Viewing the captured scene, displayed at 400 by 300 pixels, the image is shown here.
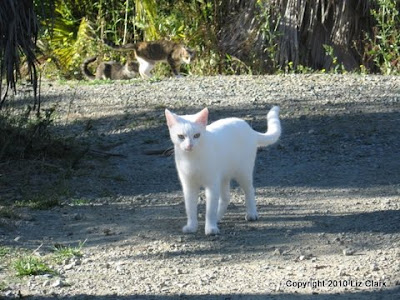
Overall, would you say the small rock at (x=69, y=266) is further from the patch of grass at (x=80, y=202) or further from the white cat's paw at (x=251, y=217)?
the patch of grass at (x=80, y=202)

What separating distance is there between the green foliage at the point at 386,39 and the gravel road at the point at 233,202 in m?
1.98

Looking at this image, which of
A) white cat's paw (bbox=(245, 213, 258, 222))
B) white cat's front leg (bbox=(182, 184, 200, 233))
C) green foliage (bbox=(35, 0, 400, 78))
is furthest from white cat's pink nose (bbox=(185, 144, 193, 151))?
green foliage (bbox=(35, 0, 400, 78))

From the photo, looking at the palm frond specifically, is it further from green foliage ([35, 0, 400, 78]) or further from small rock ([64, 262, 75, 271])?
→ green foliage ([35, 0, 400, 78])

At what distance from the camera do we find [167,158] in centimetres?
1118

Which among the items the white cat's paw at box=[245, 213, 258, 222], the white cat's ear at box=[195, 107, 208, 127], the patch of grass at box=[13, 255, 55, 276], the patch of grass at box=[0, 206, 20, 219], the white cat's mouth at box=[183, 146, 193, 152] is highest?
the white cat's ear at box=[195, 107, 208, 127]

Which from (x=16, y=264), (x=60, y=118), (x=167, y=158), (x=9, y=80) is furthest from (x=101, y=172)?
(x=16, y=264)

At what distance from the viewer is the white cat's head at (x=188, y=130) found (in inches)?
299

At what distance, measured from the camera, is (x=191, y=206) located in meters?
7.91

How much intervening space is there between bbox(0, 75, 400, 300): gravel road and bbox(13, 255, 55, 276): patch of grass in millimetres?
80

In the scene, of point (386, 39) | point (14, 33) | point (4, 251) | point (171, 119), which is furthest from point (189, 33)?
point (4, 251)

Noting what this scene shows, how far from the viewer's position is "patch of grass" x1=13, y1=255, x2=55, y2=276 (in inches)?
277

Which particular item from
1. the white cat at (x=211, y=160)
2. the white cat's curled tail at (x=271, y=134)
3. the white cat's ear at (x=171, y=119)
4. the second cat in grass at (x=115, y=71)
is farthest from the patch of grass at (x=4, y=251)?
the second cat in grass at (x=115, y=71)

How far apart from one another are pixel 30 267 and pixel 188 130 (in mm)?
1642

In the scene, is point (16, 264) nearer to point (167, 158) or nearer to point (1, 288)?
point (1, 288)
